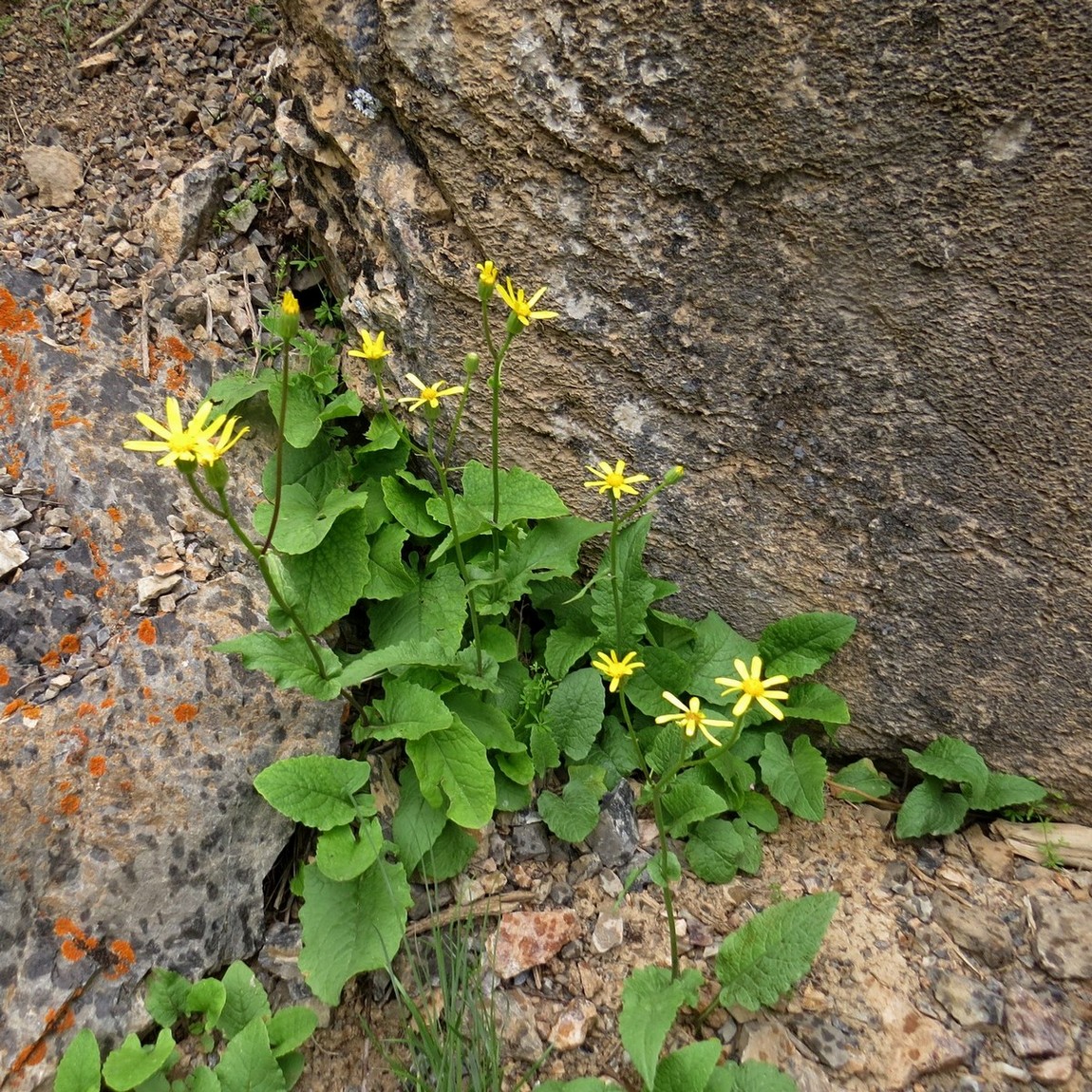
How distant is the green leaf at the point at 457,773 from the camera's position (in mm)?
2273

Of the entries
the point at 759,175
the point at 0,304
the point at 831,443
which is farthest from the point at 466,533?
the point at 0,304

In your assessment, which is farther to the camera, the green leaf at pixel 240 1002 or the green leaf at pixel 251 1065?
the green leaf at pixel 240 1002

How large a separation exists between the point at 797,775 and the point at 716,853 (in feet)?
1.18

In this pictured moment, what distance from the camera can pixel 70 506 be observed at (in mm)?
2418

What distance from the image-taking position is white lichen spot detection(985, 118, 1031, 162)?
74.3 inches

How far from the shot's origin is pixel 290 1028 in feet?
6.77

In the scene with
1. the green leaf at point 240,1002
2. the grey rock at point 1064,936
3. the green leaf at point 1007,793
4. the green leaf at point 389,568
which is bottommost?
the grey rock at point 1064,936

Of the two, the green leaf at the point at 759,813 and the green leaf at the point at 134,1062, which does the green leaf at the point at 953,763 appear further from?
the green leaf at the point at 134,1062

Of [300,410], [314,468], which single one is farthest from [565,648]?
[300,410]

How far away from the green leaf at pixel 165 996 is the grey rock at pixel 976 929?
208cm

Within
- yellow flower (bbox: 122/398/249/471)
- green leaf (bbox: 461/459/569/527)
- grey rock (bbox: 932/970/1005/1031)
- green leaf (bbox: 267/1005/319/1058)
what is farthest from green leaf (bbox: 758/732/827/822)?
yellow flower (bbox: 122/398/249/471)

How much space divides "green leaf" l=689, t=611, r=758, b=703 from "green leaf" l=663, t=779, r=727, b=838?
1.03 feet

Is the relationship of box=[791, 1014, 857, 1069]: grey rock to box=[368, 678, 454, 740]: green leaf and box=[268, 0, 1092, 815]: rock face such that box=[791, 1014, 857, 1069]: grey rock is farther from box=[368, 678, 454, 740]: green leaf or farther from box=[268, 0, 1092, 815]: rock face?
box=[368, 678, 454, 740]: green leaf

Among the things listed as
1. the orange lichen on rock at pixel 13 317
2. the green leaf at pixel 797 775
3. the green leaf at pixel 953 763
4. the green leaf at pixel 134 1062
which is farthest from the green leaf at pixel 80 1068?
the green leaf at pixel 953 763
